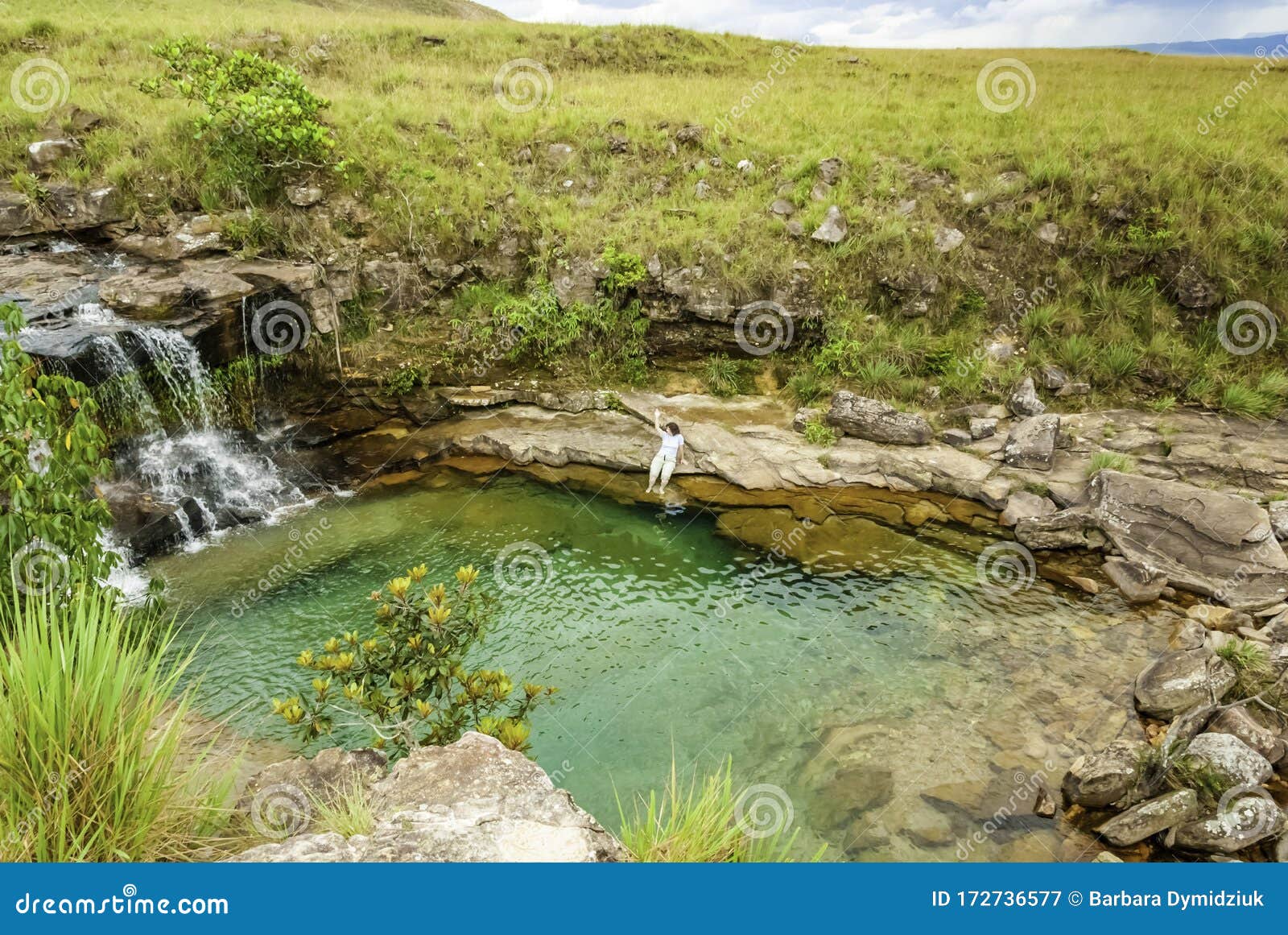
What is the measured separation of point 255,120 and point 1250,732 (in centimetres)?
1940

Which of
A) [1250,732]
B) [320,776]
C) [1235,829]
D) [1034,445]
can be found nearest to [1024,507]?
[1034,445]

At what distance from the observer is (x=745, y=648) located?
8.70 metres

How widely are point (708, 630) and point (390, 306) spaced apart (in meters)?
10.7

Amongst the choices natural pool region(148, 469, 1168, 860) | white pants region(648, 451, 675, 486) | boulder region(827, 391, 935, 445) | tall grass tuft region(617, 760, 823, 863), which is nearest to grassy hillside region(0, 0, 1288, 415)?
boulder region(827, 391, 935, 445)

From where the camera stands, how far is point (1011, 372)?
46.8ft

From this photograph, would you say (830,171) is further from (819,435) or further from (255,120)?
(255,120)

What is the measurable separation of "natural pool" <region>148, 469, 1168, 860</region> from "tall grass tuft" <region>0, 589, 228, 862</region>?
141 inches

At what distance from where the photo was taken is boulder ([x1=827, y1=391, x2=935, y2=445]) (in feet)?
42.6

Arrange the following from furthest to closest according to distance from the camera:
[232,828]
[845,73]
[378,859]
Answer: [845,73] → [232,828] → [378,859]

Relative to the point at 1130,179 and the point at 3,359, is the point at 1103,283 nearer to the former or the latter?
the point at 1130,179

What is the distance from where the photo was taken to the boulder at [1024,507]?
36.6ft

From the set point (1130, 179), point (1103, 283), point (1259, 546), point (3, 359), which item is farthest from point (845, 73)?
point (3, 359)

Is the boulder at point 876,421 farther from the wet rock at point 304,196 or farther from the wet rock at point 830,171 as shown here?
the wet rock at point 304,196

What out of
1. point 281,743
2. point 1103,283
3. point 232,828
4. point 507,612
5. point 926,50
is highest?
point 926,50
